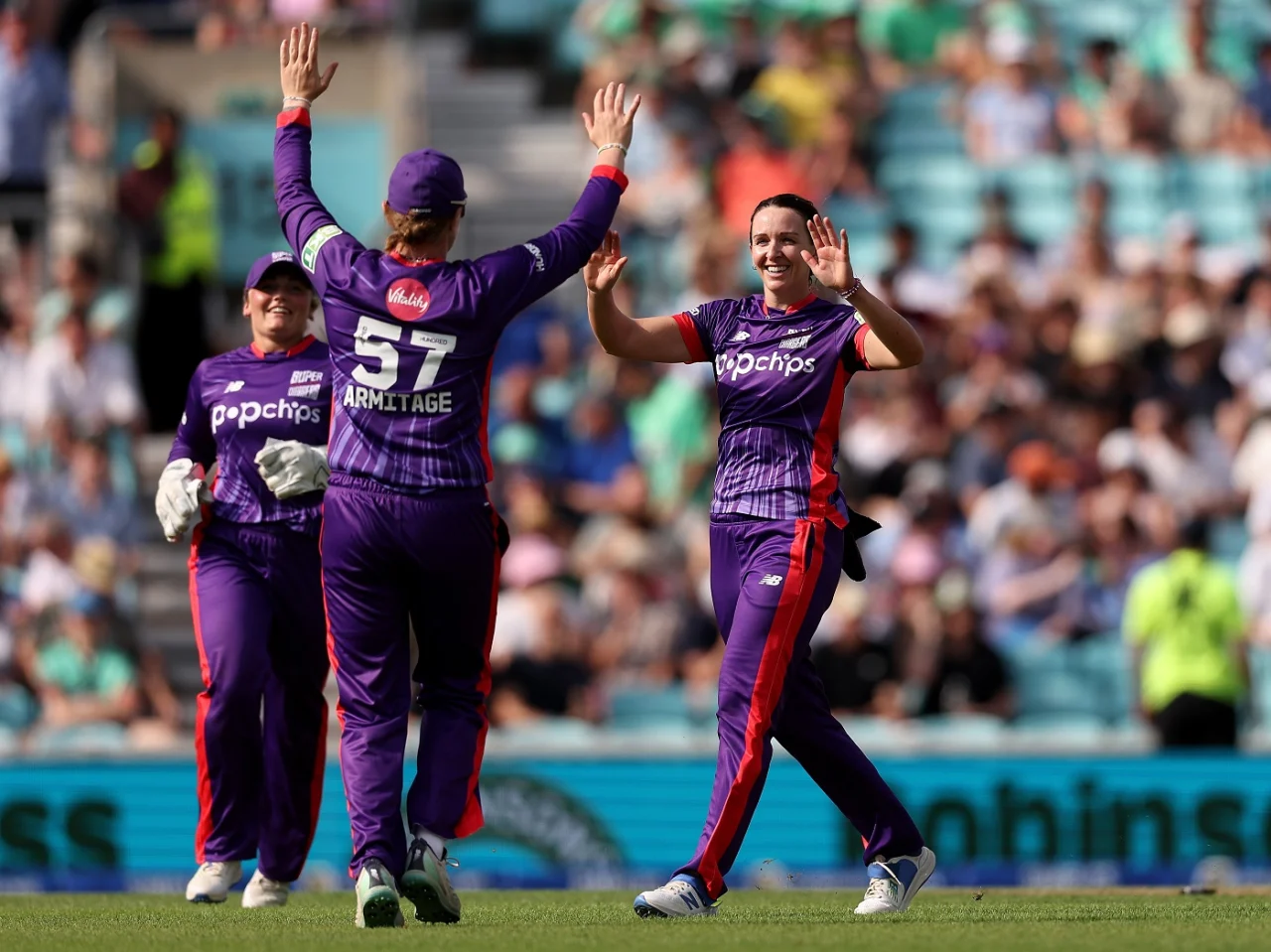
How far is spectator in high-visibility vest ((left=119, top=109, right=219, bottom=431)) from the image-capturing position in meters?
17.2

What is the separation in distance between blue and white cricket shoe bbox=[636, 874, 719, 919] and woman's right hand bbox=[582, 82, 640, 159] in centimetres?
230

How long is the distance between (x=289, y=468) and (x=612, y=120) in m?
1.73

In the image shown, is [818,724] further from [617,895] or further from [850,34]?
[850,34]

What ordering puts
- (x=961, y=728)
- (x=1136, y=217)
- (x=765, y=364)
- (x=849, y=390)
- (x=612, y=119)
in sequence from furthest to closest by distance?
(x=1136, y=217), (x=849, y=390), (x=961, y=728), (x=765, y=364), (x=612, y=119)

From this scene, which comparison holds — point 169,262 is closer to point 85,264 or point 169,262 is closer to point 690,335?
point 85,264

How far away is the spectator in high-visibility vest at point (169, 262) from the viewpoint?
56.3 ft

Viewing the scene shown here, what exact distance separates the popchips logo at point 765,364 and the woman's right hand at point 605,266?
0.46m

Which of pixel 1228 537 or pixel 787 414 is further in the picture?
pixel 1228 537

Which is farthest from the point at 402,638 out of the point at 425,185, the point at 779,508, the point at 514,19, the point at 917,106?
the point at 514,19

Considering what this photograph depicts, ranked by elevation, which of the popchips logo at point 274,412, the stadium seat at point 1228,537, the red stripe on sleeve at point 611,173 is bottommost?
the stadium seat at point 1228,537

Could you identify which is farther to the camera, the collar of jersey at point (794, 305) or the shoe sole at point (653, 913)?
the collar of jersey at point (794, 305)

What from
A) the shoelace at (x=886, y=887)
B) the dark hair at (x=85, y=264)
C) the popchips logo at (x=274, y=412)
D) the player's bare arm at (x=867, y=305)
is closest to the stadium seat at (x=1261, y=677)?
the shoelace at (x=886, y=887)

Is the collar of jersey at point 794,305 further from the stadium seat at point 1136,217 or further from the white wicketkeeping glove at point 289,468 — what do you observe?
the stadium seat at point 1136,217

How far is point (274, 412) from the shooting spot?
27.5ft
